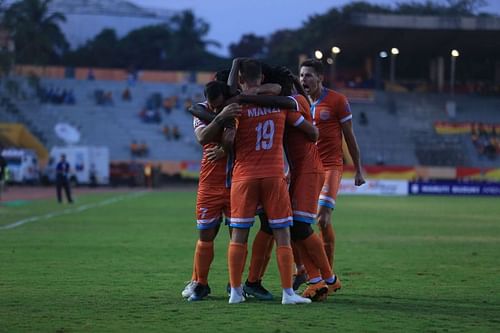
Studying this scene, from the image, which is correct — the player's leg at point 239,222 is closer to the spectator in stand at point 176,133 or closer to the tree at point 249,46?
the spectator in stand at point 176,133

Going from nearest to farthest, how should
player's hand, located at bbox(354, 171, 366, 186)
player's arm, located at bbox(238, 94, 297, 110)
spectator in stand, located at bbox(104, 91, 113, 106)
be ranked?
player's arm, located at bbox(238, 94, 297, 110) → player's hand, located at bbox(354, 171, 366, 186) → spectator in stand, located at bbox(104, 91, 113, 106)

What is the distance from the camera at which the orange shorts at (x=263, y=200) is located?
10453mm

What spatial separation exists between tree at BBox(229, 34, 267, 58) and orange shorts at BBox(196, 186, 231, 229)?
5371 inches

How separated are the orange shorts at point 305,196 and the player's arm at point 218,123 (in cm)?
108

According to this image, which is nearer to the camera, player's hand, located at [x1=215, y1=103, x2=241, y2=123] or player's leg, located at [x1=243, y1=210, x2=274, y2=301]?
player's hand, located at [x1=215, y1=103, x2=241, y2=123]

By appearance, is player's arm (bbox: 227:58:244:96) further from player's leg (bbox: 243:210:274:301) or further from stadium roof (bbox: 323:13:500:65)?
stadium roof (bbox: 323:13:500:65)

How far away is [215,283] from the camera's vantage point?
12.9 meters

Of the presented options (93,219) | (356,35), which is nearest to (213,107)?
(93,219)

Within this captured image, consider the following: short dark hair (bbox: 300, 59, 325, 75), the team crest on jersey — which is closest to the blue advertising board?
the team crest on jersey

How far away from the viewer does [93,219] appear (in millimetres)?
29281

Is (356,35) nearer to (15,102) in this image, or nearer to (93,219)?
(15,102)

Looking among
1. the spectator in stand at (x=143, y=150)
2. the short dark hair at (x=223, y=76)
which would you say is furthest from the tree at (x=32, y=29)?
the short dark hair at (x=223, y=76)

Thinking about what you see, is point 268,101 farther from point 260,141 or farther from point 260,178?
point 260,178

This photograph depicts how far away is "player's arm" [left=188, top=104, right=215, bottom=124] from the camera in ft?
35.2
